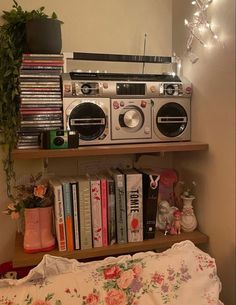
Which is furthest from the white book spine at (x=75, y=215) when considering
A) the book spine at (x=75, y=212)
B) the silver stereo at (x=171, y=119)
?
the silver stereo at (x=171, y=119)

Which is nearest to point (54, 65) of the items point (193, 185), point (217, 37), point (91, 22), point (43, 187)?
point (91, 22)

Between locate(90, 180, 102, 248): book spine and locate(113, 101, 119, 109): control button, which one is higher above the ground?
locate(113, 101, 119, 109): control button

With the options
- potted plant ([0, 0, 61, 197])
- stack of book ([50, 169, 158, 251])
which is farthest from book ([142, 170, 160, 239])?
potted plant ([0, 0, 61, 197])

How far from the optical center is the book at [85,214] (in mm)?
1194

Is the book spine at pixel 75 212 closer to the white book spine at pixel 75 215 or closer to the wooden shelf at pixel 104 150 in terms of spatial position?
the white book spine at pixel 75 215

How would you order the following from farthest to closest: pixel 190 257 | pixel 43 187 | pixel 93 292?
pixel 43 187
pixel 190 257
pixel 93 292

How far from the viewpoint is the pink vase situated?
3.87 feet

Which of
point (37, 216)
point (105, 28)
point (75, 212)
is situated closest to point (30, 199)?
point (37, 216)

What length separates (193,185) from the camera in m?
1.39

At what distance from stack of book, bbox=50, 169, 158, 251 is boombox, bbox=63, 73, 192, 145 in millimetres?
183

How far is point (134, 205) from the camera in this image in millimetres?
1254

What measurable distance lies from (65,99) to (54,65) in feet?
0.46

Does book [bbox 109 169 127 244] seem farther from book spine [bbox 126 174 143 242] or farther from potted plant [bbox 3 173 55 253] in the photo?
potted plant [bbox 3 173 55 253]

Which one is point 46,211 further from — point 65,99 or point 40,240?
point 65,99
